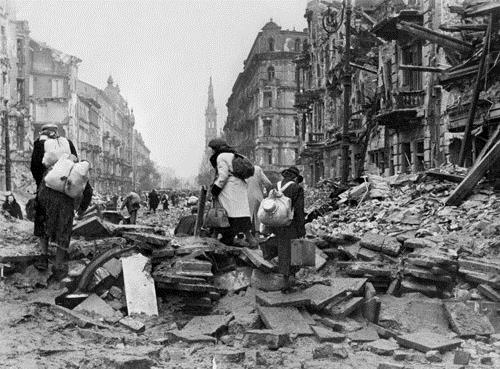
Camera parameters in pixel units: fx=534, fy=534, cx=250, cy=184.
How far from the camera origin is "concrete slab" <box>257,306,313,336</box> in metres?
6.07

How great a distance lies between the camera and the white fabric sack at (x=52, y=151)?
24.3 ft

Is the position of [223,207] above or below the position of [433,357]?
above

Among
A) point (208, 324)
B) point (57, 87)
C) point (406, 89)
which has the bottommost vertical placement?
point (208, 324)

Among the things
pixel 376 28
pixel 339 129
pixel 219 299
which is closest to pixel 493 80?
pixel 376 28

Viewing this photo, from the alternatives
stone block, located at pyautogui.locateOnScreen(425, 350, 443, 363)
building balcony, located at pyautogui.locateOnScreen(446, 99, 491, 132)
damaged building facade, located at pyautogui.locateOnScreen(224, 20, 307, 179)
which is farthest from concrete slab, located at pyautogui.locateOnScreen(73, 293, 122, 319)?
damaged building facade, located at pyautogui.locateOnScreen(224, 20, 307, 179)

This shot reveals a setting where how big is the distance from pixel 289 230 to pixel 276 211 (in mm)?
446

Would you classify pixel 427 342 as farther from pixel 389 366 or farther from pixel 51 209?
pixel 51 209

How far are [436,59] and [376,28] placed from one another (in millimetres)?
3140

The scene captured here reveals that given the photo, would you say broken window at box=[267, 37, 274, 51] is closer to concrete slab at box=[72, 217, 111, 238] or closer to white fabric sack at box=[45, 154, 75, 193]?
concrete slab at box=[72, 217, 111, 238]

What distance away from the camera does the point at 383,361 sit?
18.1ft

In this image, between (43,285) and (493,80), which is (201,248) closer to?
(43,285)

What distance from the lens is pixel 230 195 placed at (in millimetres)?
8305

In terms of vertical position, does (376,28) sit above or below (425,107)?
above

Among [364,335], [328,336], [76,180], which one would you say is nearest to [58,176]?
[76,180]
